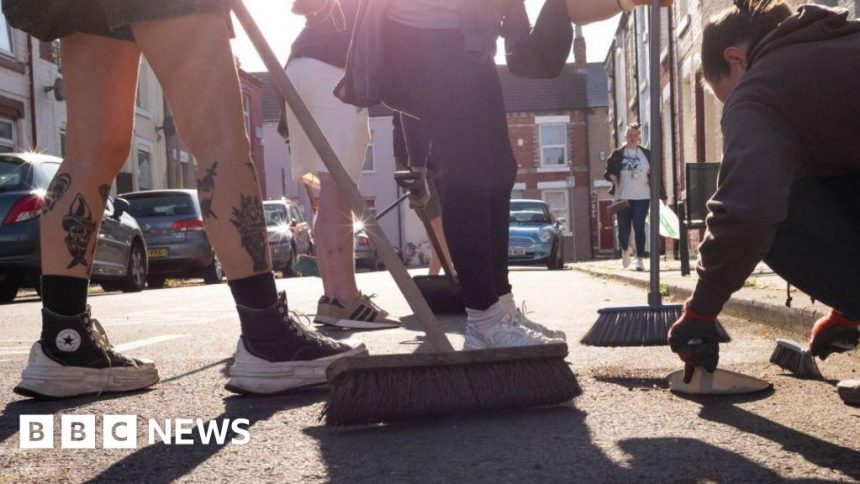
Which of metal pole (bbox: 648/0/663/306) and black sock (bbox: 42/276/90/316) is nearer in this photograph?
black sock (bbox: 42/276/90/316)

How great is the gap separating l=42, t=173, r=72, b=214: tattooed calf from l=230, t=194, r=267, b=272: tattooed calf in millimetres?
548

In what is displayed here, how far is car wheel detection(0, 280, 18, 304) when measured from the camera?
1035 cm

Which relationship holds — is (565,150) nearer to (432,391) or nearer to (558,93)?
(558,93)

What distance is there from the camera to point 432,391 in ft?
8.32

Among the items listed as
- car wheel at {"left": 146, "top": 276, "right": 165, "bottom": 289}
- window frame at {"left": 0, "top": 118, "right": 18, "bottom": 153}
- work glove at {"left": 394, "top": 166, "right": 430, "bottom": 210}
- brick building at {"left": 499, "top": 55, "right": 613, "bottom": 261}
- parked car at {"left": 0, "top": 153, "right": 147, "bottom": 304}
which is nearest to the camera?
work glove at {"left": 394, "top": 166, "right": 430, "bottom": 210}

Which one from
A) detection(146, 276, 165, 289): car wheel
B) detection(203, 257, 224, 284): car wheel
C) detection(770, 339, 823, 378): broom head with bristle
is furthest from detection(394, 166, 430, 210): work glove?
detection(146, 276, 165, 289): car wheel

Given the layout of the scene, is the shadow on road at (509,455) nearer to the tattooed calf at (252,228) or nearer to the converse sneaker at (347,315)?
the tattooed calf at (252,228)

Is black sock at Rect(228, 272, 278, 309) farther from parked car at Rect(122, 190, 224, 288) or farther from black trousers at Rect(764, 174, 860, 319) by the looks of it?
parked car at Rect(122, 190, 224, 288)

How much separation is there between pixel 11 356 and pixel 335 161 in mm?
2113

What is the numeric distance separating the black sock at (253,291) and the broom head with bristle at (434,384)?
0.46 metres

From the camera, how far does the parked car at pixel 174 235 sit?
50.0 feet

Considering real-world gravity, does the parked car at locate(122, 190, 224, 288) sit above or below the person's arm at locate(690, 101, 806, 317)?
below

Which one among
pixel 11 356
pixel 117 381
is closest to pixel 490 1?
pixel 117 381

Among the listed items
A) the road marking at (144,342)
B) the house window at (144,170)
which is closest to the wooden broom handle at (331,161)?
the road marking at (144,342)
